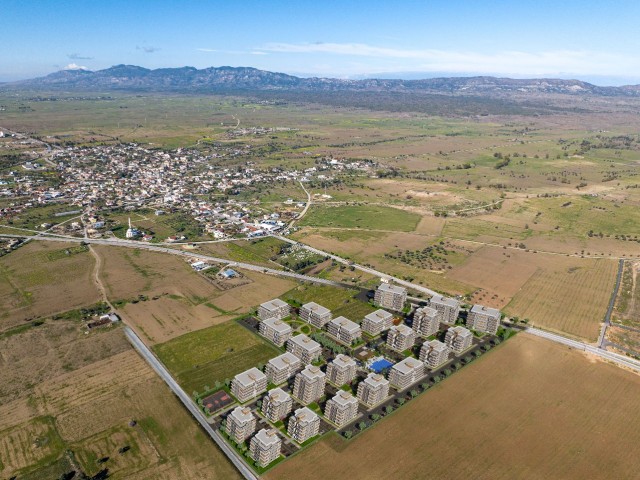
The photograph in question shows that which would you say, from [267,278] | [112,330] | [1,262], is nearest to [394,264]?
[267,278]

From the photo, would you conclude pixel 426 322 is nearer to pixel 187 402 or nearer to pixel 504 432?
pixel 504 432

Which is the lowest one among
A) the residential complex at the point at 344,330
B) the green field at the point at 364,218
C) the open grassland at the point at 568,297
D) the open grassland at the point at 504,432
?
the open grassland at the point at 504,432

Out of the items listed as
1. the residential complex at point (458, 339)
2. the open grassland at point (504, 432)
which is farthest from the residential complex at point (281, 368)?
the residential complex at point (458, 339)

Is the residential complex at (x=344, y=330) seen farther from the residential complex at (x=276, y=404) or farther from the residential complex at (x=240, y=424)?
the residential complex at (x=240, y=424)

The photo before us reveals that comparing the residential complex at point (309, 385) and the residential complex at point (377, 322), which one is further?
the residential complex at point (377, 322)

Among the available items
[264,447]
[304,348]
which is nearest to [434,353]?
[304,348]

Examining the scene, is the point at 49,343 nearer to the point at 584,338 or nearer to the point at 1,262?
the point at 1,262
